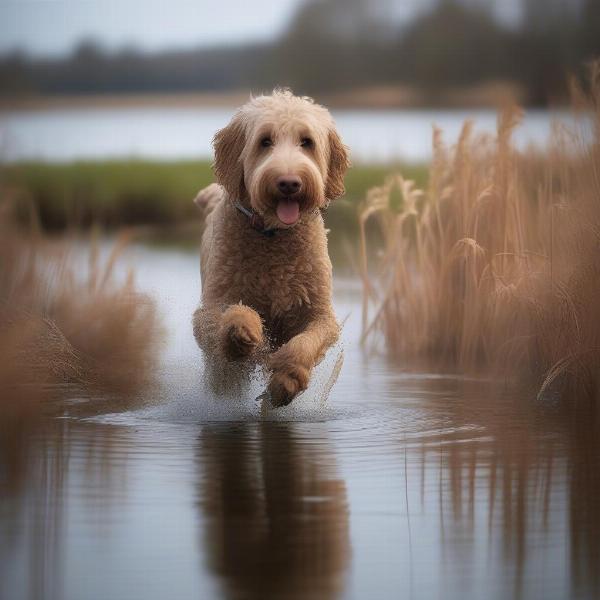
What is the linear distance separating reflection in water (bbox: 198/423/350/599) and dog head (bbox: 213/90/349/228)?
1029 millimetres

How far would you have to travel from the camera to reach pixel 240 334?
22.1 ft

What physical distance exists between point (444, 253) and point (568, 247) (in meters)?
1.55

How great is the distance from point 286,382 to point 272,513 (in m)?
1.19

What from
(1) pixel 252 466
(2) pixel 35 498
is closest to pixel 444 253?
(1) pixel 252 466

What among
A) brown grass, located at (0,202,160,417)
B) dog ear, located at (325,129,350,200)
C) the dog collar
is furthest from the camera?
brown grass, located at (0,202,160,417)

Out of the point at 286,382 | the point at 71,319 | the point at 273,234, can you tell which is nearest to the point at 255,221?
the point at 273,234

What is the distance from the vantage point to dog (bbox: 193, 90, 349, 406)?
7.08 m

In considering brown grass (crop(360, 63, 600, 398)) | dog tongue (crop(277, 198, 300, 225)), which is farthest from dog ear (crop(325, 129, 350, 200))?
brown grass (crop(360, 63, 600, 398))

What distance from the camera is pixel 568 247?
26.4 feet

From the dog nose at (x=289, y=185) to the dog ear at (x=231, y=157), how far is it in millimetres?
548

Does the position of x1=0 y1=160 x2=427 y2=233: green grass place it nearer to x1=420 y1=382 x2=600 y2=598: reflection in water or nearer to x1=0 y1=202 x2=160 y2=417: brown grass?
x1=0 y1=202 x2=160 y2=417: brown grass

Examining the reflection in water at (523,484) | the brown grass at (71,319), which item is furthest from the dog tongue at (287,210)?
the brown grass at (71,319)

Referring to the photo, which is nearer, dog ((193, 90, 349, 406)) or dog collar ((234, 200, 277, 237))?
dog ((193, 90, 349, 406))

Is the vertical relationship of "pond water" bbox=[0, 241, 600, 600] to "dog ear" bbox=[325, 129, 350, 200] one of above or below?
below
